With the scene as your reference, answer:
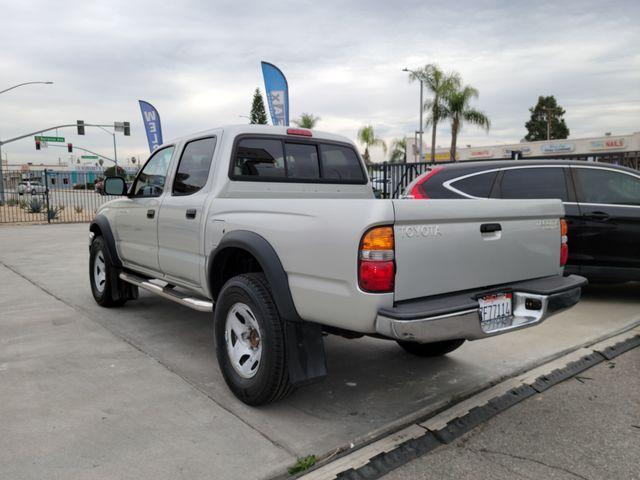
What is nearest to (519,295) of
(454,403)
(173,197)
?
(454,403)

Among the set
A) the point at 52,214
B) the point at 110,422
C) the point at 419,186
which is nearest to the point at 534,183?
the point at 419,186

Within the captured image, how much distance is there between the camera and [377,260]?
2.60 meters

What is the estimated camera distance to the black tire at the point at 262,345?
10.1 ft

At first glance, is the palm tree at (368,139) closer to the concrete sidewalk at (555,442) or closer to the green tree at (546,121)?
the green tree at (546,121)

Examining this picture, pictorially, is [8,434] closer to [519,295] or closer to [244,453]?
[244,453]

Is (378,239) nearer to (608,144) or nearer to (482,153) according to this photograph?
(608,144)

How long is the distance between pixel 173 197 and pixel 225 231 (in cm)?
109

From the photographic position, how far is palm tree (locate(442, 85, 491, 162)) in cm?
3194

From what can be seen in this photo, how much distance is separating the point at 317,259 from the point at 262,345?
27.6 inches

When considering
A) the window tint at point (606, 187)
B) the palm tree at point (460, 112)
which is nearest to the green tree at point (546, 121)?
the palm tree at point (460, 112)

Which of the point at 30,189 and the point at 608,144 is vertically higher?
the point at 608,144

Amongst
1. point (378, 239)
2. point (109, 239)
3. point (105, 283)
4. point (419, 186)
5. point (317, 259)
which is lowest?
point (105, 283)

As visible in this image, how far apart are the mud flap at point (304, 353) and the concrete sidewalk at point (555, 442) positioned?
2.32 ft

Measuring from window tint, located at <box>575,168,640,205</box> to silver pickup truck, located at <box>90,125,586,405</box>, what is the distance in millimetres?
3170
